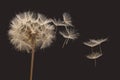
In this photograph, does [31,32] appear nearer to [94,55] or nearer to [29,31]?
[29,31]

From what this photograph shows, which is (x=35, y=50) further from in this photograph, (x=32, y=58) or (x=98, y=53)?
(x=98, y=53)

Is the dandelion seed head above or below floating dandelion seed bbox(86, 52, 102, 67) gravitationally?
above

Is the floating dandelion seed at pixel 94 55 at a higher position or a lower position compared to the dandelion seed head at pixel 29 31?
lower

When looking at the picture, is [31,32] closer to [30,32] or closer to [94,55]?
[30,32]

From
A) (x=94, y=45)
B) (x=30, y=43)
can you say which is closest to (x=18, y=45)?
(x=30, y=43)

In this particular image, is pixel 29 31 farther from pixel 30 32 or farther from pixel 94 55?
pixel 94 55

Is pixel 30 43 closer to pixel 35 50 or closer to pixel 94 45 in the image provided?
pixel 35 50

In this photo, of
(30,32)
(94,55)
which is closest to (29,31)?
(30,32)
